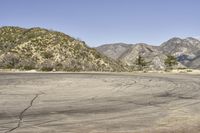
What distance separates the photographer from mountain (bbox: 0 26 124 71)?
214ft

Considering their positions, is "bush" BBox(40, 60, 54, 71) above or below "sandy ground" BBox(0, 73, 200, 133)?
above

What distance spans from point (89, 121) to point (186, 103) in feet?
20.1

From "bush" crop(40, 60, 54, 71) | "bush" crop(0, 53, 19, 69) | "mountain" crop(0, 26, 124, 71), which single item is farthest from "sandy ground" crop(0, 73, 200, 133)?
"bush" crop(0, 53, 19, 69)

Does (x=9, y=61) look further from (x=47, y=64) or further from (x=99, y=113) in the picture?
(x=99, y=113)

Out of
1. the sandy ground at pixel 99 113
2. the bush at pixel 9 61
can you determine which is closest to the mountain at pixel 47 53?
the bush at pixel 9 61

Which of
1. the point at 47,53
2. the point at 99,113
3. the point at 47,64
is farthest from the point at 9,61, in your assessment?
the point at 99,113

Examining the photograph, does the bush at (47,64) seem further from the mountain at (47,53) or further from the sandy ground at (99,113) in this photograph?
the sandy ground at (99,113)

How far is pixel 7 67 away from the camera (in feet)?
204

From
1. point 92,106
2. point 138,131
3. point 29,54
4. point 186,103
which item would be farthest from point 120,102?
point 29,54

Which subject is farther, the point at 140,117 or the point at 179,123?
the point at 140,117

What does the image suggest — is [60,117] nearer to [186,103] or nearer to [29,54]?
[186,103]

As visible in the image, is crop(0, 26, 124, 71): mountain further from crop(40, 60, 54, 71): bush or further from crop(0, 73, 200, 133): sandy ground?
crop(0, 73, 200, 133): sandy ground

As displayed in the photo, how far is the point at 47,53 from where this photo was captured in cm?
6988

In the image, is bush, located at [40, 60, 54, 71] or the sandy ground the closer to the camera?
the sandy ground
